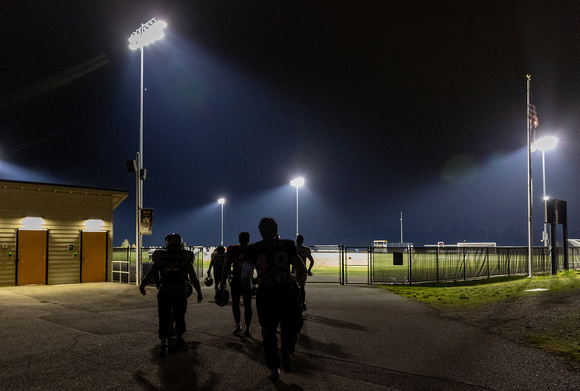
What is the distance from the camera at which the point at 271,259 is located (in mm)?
5137

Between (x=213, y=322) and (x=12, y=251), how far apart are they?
1357cm

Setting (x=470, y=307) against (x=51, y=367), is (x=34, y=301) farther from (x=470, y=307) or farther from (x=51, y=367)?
(x=470, y=307)

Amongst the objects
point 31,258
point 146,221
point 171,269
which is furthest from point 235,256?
point 31,258

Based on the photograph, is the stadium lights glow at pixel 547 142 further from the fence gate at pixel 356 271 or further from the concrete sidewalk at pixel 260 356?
the concrete sidewalk at pixel 260 356

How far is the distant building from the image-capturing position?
18.3 m

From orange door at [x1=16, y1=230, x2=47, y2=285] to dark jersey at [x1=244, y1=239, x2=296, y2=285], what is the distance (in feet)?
56.9

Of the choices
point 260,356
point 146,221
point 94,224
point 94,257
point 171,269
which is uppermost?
point 146,221

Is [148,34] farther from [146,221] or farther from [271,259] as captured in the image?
[271,259]

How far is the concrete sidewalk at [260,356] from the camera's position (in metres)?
5.11

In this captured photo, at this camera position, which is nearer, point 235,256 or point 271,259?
point 271,259

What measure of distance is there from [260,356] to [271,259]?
2127mm

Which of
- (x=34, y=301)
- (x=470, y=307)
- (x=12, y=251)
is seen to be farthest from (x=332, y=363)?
(x=12, y=251)

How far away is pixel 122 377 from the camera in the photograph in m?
5.35

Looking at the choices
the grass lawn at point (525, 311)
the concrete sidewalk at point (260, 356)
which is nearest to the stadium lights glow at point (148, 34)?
the concrete sidewalk at point (260, 356)
